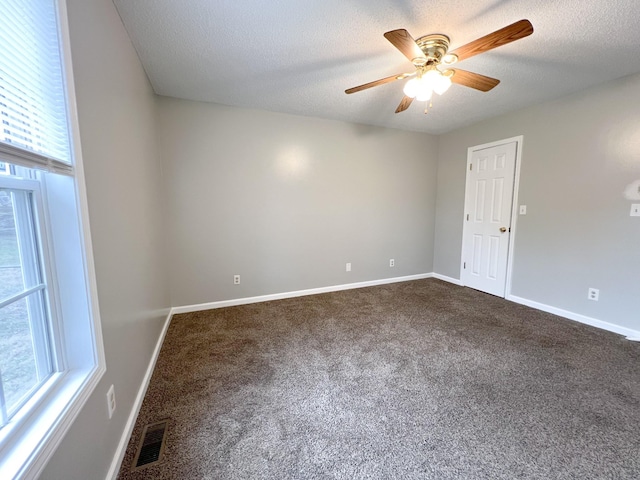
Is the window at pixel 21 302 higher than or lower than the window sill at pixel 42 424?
higher

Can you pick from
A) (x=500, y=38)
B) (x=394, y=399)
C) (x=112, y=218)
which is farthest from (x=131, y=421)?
(x=500, y=38)

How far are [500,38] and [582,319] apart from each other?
3.00 meters

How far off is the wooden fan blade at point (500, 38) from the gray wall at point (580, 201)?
2.03 meters

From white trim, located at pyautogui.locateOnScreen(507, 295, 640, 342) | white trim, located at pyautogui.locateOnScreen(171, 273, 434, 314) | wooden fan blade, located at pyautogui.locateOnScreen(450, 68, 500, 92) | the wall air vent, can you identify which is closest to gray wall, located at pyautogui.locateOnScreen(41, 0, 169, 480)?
the wall air vent

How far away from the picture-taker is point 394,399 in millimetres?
1724

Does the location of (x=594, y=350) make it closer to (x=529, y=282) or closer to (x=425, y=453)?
(x=529, y=282)

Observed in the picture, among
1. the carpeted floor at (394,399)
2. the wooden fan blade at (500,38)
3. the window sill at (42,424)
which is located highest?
the wooden fan blade at (500,38)

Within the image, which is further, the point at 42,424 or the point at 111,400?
the point at 111,400

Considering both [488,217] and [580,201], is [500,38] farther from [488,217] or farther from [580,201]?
[488,217]

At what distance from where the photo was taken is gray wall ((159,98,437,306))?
306cm

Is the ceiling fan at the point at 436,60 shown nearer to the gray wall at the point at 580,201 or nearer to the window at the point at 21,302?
the gray wall at the point at 580,201

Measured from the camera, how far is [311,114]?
11.2 ft

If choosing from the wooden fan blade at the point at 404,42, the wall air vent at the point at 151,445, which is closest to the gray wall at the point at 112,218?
the wall air vent at the point at 151,445

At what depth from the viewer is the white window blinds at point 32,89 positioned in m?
0.74
